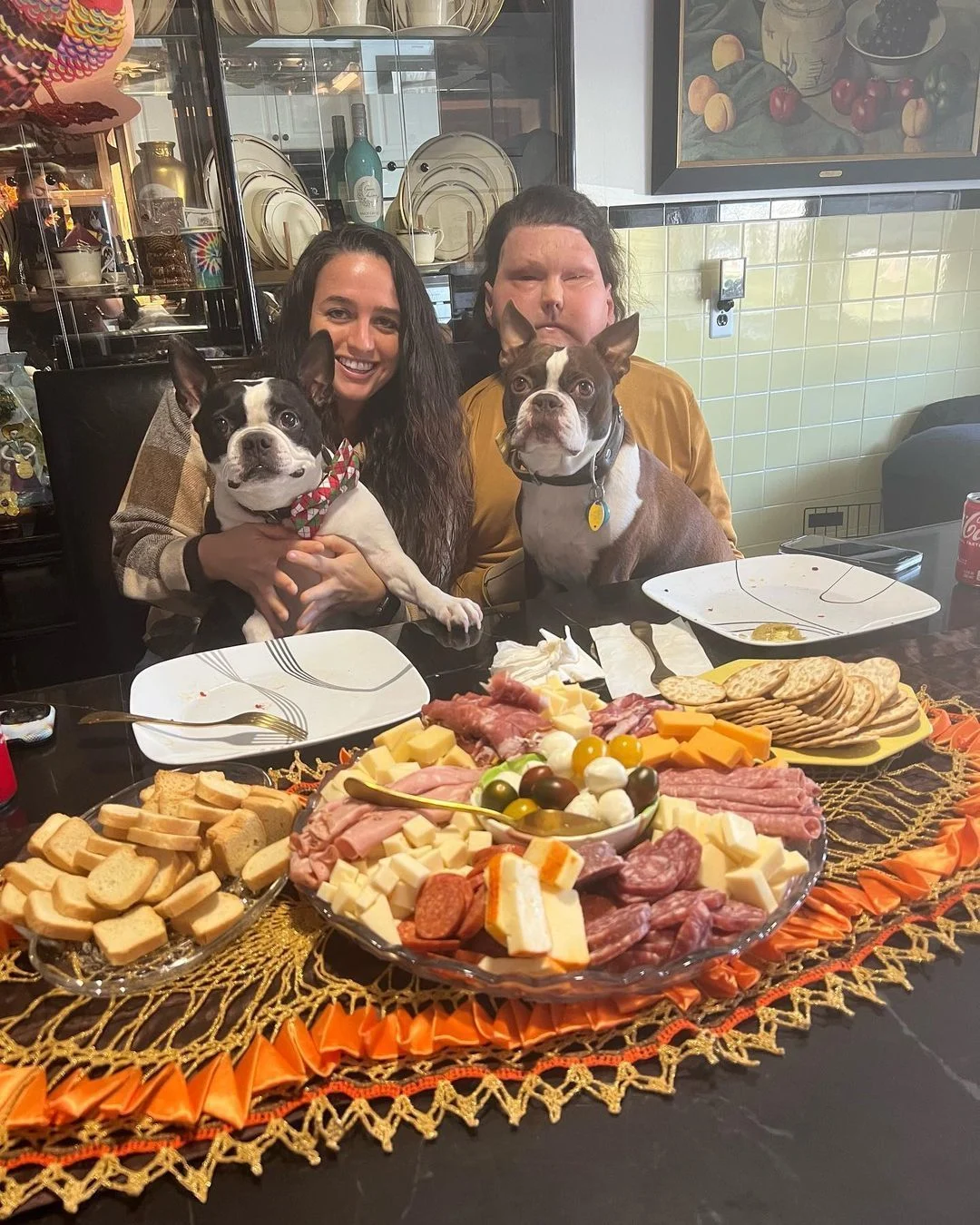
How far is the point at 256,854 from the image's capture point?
1.09 m

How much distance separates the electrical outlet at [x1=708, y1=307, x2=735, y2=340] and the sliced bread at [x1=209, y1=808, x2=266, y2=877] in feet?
7.38

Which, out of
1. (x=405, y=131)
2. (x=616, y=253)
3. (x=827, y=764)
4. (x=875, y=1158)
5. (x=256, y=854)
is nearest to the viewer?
(x=875, y=1158)

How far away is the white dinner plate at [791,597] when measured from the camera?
1865 millimetres

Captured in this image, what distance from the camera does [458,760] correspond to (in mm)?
1246

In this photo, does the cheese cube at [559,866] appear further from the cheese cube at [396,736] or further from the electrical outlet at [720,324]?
the electrical outlet at [720,324]

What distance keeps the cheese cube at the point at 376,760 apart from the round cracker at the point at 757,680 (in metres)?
0.56

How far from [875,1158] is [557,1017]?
28 centimetres

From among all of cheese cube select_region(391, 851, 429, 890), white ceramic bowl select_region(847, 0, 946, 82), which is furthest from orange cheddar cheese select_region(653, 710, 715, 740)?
white ceramic bowl select_region(847, 0, 946, 82)

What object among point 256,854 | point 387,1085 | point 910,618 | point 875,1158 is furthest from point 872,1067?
point 910,618

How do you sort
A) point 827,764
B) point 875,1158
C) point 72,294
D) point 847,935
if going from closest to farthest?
point 875,1158, point 847,935, point 827,764, point 72,294

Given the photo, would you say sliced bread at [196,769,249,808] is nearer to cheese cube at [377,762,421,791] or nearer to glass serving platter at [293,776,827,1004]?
cheese cube at [377,762,421,791]

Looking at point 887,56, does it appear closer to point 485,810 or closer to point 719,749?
point 719,749

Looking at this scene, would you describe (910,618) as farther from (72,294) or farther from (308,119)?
(72,294)

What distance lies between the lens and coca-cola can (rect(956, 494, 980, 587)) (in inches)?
78.2
